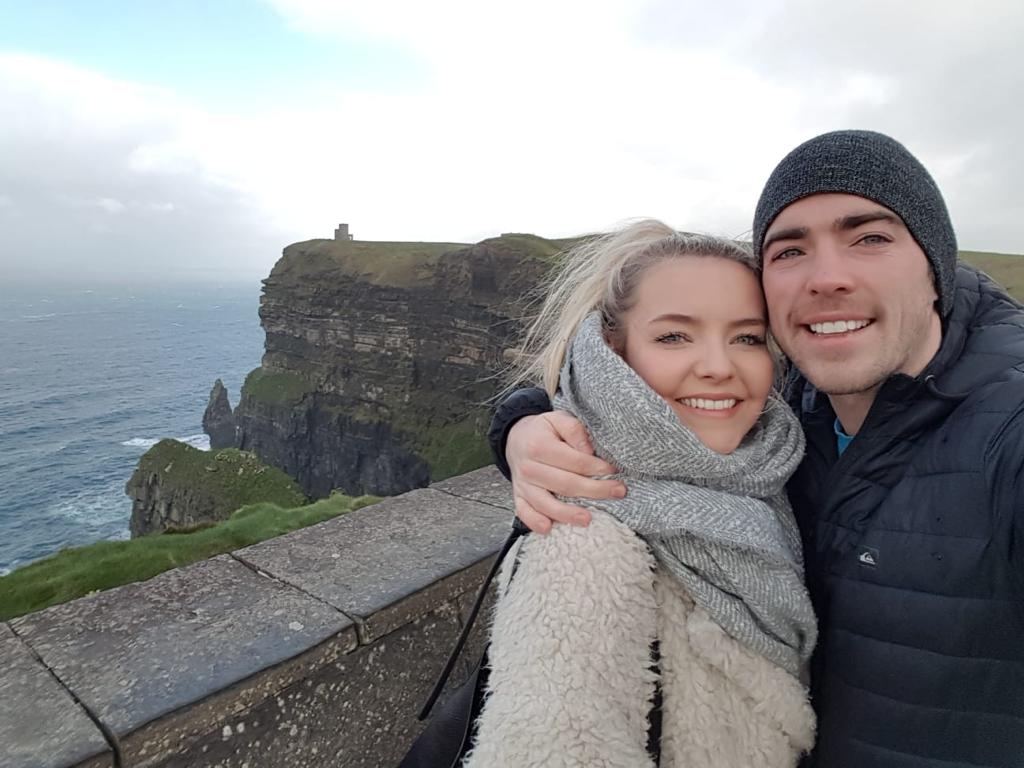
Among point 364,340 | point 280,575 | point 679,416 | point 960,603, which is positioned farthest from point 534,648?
point 364,340

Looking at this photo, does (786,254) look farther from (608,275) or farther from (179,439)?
(179,439)

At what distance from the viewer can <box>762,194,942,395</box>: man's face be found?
63.4 inches

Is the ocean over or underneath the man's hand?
underneath

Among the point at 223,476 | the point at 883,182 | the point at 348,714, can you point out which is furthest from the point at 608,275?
the point at 223,476

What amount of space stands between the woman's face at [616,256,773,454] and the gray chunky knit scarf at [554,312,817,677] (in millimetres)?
114

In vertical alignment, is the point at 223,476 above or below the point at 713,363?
below

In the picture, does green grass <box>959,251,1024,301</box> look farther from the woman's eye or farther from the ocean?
the ocean

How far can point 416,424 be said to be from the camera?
168 ft

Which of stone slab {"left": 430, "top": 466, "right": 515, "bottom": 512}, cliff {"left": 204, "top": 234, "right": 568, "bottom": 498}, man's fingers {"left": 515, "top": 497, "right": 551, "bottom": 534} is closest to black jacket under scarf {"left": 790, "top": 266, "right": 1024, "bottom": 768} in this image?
man's fingers {"left": 515, "top": 497, "right": 551, "bottom": 534}

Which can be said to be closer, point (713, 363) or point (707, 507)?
point (707, 507)

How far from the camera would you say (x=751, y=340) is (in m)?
1.78

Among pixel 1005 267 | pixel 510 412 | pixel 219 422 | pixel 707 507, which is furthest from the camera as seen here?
pixel 219 422

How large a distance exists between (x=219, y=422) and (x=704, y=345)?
7764 cm

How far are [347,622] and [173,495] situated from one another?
32239mm
